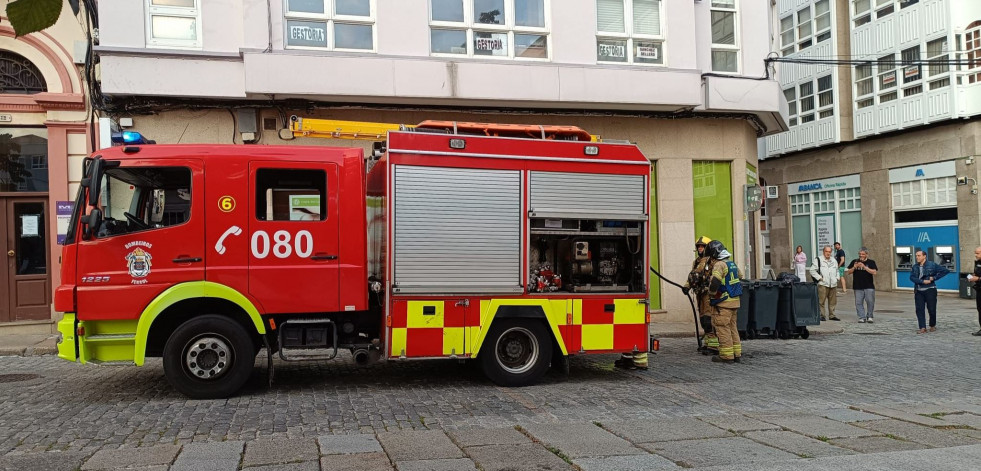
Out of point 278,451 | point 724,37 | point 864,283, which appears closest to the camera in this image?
point 278,451

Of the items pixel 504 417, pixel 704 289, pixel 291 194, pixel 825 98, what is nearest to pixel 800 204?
pixel 825 98

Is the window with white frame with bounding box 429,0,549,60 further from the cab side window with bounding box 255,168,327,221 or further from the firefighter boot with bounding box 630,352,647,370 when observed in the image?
the firefighter boot with bounding box 630,352,647,370

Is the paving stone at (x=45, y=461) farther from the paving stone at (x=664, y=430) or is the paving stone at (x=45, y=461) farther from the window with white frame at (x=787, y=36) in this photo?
the window with white frame at (x=787, y=36)

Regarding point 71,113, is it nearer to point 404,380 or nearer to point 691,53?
point 404,380

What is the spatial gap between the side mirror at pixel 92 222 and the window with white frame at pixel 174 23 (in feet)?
20.7

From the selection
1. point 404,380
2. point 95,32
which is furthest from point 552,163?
point 95,32

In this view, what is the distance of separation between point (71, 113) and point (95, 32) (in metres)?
1.56

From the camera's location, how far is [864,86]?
85.1 ft

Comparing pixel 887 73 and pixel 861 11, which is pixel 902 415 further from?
pixel 861 11

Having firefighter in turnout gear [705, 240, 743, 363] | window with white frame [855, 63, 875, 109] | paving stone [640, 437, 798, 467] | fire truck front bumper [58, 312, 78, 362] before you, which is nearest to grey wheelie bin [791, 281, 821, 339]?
firefighter in turnout gear [705, 240, 743, 363]

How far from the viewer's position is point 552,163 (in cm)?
823

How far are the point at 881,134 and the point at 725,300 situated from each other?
18682mm

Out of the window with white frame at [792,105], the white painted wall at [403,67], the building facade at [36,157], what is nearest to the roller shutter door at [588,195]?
the white painted wall at [403,67]

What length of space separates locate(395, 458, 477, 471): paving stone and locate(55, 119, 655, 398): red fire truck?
2.73 m
